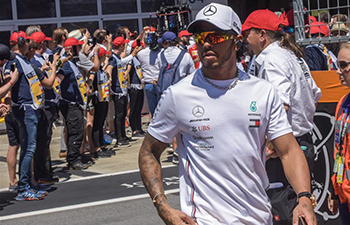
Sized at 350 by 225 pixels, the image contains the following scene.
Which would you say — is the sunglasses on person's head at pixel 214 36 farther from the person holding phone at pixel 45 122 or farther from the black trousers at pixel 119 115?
the black trousers at pixel 119 115

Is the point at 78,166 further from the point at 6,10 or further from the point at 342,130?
the point at 6,10

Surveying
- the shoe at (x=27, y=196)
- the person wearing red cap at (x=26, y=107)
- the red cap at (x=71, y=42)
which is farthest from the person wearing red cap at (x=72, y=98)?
the shoe at (x=27, y=196)

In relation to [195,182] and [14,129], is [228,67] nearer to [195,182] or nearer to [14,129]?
[195,182]

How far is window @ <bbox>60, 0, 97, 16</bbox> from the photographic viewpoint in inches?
714

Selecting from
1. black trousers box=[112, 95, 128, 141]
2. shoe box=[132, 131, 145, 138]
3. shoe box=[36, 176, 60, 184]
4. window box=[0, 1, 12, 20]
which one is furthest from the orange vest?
window box=[0, 1, 12, 20]

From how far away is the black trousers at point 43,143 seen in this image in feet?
29.2

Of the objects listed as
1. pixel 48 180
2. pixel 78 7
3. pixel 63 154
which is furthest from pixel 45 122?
pixel 78 7

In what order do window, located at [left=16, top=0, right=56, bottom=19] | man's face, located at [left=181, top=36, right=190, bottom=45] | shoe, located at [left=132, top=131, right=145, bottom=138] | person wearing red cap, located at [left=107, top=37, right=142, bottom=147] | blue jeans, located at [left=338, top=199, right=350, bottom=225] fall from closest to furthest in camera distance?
blue jeans, located at [left=338, top=199, right=350, bottom=225] < person wearing red cap, located at [left=107, top=37, right=142, bottom=147] < shoe, located at [left=132, top=131, right=145, bottom=138] < man's face, located at [left=181, top=36, right=190, bottom=45] < window, located at [left=16, top=0, right=56, bottom=19]

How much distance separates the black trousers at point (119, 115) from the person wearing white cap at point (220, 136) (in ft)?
30.0

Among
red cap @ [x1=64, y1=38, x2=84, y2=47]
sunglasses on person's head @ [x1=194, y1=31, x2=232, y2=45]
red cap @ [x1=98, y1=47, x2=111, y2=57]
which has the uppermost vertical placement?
red cap @ [x1=64, y1=38, x2=84, y2=47]

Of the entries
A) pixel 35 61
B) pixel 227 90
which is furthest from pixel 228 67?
pixel 35 61

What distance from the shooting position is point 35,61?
9.02 meters

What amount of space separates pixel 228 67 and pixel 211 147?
1.48ft

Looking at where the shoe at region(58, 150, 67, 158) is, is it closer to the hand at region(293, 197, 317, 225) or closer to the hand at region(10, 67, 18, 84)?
the hand at region(10, 67, 18, 84)
